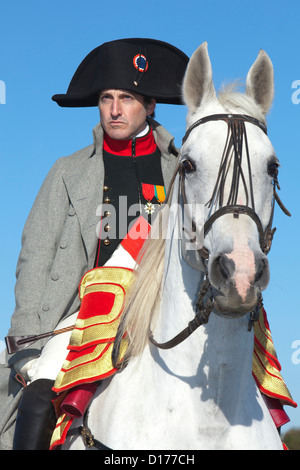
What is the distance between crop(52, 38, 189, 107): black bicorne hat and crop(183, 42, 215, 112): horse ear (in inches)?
85.2

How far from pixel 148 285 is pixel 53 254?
185cm

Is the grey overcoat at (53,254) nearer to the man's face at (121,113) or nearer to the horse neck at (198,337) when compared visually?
the man's face at (121,113)

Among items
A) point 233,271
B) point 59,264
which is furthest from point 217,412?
point 59,264

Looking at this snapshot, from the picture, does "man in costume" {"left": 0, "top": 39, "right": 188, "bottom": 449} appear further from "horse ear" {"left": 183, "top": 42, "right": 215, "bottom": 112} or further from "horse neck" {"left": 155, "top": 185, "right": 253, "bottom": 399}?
"horse ear" {"left": 183, "top": 42, "right": 215, "bottom": 112}

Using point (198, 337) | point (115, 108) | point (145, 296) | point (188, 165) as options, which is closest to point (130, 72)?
point (115, 108)

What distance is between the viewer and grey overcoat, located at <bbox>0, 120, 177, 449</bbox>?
641 centimetres

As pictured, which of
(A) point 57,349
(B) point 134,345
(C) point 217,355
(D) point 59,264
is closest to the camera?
(C) point 217,355

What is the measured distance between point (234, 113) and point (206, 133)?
338 millimetres

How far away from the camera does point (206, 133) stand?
4.59m

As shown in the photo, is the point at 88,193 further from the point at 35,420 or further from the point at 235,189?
the point at 235,189

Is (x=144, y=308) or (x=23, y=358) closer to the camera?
(x=144, y=308)

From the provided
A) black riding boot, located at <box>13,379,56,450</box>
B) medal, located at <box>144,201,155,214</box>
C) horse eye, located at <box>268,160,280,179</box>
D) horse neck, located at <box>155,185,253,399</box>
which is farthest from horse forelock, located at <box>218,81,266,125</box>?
black riding boot, located at <box>13,379,56,450</box>
